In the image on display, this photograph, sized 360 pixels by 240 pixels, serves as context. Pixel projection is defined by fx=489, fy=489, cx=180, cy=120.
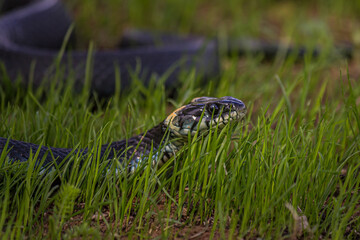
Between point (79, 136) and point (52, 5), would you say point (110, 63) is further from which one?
point (52, 5)

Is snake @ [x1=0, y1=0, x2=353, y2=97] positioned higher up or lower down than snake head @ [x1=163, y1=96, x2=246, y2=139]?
lower down

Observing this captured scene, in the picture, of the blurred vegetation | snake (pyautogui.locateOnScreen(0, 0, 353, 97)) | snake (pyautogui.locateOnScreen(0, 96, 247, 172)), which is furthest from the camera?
the blurred vegetation

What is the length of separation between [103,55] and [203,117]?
8.63 ft

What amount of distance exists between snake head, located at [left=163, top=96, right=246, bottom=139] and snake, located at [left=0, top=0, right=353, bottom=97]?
127 centimetres

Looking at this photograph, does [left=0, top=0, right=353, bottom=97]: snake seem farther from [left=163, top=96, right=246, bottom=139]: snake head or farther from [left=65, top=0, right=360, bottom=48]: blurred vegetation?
[left=163, top=96, right=246, bottom=139]: snake head

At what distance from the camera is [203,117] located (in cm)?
264

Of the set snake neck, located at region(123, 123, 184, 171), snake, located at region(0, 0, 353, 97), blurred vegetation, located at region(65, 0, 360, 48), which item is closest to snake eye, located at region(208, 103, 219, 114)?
snake neck, located at region(123, 123, 184, 171)

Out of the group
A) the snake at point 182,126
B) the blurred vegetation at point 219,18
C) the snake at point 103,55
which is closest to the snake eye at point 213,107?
the snake at point 182,126

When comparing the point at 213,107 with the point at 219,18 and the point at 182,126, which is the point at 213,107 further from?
the point at 219,18

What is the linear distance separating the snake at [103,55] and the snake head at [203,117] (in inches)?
50.1

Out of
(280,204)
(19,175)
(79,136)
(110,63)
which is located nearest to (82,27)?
(110,63)

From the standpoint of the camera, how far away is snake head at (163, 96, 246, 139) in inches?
103

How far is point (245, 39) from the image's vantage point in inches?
267

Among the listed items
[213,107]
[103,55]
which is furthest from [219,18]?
[213,107]
